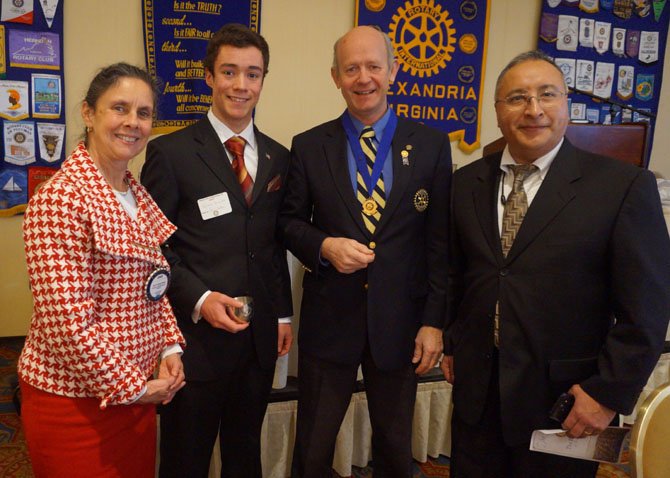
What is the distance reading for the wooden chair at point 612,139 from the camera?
2803mm

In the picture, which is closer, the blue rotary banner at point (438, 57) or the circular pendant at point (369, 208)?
the circular pendant at point (369, 208)

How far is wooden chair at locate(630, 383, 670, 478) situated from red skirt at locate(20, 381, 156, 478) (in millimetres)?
1334

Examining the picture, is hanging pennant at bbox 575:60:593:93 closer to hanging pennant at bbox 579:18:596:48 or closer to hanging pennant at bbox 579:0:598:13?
hanging pennant at bbox 579:18:596:48

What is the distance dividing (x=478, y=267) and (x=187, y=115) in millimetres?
2940

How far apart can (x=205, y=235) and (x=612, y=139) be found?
2.42 metres

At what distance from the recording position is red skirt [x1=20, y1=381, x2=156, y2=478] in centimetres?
126

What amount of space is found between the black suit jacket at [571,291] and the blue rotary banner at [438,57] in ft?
9.73

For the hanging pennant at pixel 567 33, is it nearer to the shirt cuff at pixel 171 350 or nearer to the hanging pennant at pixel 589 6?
the hanging pennant at pixel 589 6

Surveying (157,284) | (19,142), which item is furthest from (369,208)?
(19,142)

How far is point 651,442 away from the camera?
4.00ft

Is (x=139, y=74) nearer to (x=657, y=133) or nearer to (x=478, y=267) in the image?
(x=478, y=267)

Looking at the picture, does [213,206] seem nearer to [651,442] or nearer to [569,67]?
[651,442]

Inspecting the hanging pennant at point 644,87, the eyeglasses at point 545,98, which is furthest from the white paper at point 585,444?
the hanging pennant at point 644,87

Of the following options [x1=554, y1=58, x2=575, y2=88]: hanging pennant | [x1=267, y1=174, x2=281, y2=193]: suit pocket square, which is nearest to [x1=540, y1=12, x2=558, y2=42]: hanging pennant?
[x1=554, y1=58, x2=575, y2=88]: hanging pennant
